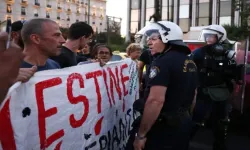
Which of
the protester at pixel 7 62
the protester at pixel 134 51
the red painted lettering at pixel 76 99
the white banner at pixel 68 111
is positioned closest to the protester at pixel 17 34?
the white banner at pixel 68 111

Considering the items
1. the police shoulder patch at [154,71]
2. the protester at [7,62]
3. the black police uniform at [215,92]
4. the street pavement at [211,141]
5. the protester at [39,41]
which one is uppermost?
the protester at [39,41]

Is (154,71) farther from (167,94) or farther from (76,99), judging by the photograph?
(76,99)

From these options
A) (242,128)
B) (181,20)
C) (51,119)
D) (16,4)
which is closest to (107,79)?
(51,119)

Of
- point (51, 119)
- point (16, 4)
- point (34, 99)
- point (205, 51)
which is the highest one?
point (16, 4)

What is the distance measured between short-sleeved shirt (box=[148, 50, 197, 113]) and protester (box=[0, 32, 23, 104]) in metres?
1.48

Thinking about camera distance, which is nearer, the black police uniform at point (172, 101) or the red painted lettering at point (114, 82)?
the black police uniform at point (172, 101)

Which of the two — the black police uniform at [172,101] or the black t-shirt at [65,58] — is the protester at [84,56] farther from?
the black police uniform at [172,101]

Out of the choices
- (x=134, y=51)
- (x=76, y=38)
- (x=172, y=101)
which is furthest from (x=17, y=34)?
(x=134, y=51)

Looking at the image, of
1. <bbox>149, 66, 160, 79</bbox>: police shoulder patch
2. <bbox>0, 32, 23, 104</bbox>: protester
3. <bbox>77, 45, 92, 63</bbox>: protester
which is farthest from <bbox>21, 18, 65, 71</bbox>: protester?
<bbox>77, 45, 92, 63</bbox>: protester

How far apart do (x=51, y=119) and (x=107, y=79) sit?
39.9 inches

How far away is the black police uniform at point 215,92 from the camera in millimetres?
4262

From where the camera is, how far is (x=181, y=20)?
125ft

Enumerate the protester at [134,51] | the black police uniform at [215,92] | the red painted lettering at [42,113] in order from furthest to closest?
1. the protester at [134,51]
2. the black police uniform at [215,92]
3. the red painted lettering at [42,113]

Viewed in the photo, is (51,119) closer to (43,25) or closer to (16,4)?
(43,25)
